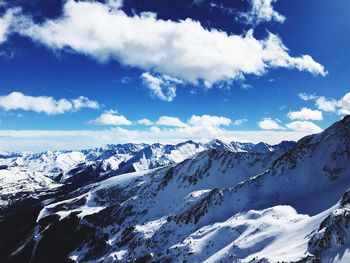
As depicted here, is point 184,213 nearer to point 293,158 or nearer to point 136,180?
point 293,158

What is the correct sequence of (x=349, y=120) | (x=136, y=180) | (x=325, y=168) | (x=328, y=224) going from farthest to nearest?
(x=136, y=180), (x=349, y=120), (x=325, y=168), (x=328, y=224)

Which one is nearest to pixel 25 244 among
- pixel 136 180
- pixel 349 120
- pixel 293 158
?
pixel 136 180

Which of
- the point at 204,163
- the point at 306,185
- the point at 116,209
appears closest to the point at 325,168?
the point at 306,185

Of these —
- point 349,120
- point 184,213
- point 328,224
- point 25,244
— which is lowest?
point 25,244

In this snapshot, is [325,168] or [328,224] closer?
[328,224]

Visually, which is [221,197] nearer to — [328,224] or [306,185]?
[306,185]

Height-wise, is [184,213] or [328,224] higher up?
[328,224]

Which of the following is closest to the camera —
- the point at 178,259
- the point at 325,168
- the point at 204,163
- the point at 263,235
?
the point at 263,235
